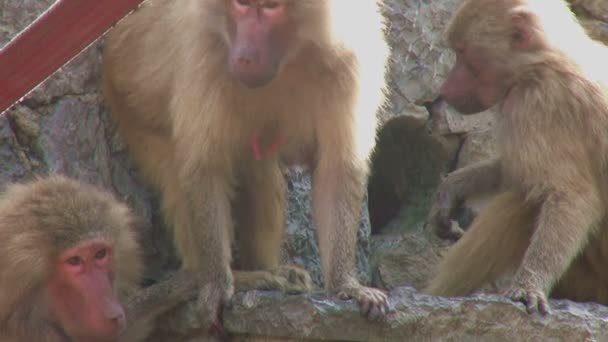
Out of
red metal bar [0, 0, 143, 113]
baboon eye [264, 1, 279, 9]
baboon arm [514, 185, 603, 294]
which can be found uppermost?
red metal bar [0, 0, 143, 113]

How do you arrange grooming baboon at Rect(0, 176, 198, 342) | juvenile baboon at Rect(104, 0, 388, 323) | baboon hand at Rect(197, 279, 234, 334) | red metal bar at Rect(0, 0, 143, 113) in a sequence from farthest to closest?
1. baboon hand at Rect(197, 279, 234, 334)
2. juvenile baboon at Rect(104, 0, 388, 323)
3. grooming baboon at Rect(0, 176, 198, 342)
4. red metal bar at Rect(0, 0, 143, 113)

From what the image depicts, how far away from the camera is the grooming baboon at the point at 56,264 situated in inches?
177

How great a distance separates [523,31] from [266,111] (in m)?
1.35

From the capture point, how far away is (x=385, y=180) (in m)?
7.45

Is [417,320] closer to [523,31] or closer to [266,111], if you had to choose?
[266,111]

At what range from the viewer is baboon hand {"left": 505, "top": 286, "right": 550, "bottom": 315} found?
Answer: 461 centimetres

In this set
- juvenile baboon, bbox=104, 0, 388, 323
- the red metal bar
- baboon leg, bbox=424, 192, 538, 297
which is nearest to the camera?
the red metal bar

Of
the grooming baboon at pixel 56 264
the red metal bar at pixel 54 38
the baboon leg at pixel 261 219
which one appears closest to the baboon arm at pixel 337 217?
the baboon leg at pixel 261 219

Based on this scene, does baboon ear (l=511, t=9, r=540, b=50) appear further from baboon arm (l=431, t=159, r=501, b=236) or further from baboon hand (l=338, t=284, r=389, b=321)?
baboon hand (l=338, t=284, r=389, b=321)

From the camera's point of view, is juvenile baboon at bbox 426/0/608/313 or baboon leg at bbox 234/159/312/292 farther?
baboon leg at bbox 234/159/312/292

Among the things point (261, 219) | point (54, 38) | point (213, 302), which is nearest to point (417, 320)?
point (213, 302)

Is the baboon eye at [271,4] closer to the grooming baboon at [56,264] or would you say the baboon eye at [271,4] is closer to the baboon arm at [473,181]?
the grooming baboon at [56,264]

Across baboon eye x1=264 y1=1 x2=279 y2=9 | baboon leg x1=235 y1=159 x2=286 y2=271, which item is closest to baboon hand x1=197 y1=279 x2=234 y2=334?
baboon leg x1=235 y1=159 x2=286 y2=271

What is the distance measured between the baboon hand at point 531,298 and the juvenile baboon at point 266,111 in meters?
0.58
